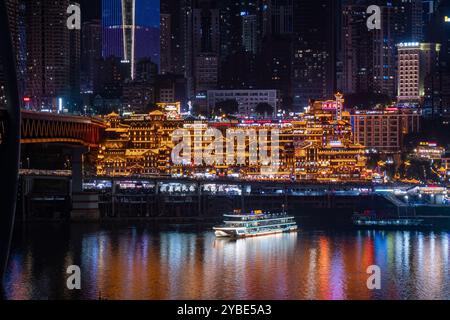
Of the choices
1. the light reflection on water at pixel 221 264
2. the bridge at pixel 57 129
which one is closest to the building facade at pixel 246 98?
the bridge at pixel 57 129

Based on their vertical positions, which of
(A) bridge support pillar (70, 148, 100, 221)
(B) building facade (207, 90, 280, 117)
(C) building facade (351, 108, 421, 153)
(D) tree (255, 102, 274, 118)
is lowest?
(A) bridge support pillar (70, 148, 100, 221)

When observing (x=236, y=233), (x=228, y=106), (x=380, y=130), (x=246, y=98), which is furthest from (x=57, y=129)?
(x=246, y=98)

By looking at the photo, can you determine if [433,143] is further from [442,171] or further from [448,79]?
A: [448,79]

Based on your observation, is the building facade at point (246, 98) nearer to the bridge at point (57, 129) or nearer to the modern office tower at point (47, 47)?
the modern office tower at point (47, 47)

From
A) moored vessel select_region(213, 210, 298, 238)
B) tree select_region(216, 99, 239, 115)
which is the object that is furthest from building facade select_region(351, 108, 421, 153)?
moored vessel select_region(213, 210, 298, 238)

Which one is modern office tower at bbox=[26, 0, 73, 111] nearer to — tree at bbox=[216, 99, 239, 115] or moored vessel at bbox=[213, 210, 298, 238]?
tree at bbox=[216, 99, 239, 115]

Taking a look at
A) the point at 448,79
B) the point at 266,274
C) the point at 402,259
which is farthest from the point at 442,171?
the point at 266,274
